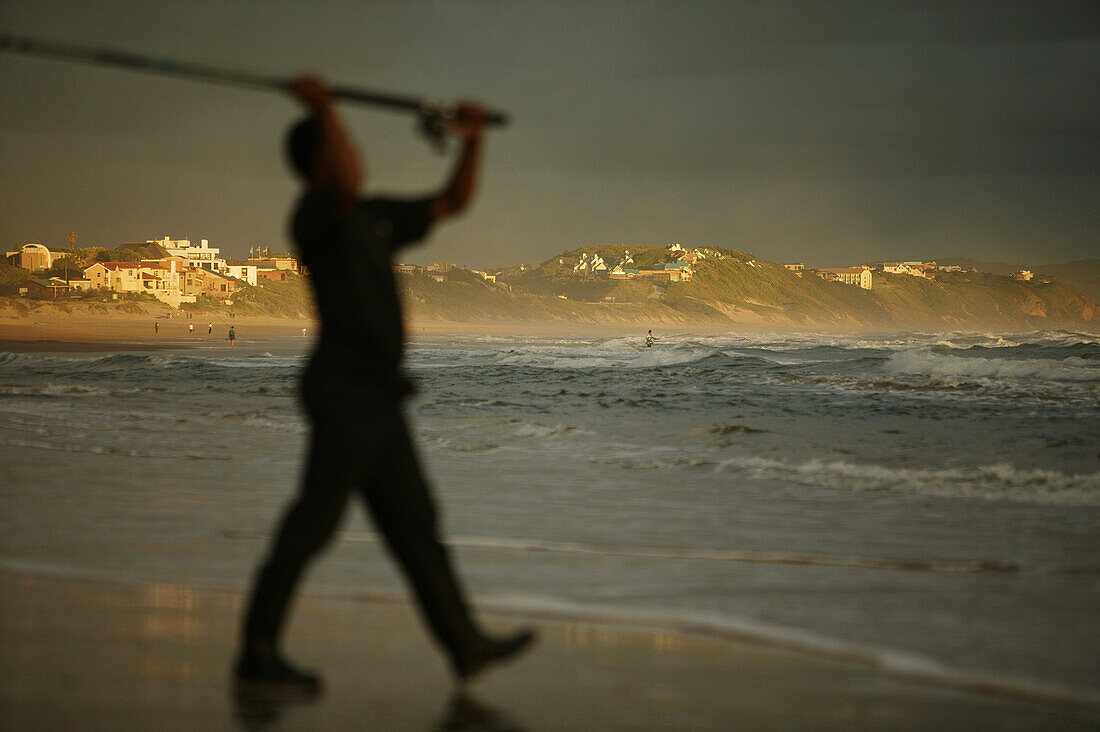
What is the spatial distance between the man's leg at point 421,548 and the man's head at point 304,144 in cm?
74

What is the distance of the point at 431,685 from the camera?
9.00 feet

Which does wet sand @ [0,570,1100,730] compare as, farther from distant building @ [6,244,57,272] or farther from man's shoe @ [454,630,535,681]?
distant building @ [6,244,57,272]

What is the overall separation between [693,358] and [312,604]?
3352 centimetres

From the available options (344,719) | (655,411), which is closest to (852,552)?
(344,719)

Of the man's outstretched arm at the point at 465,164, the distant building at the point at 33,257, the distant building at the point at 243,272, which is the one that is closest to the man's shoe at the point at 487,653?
the man's outstretched arm at the point at 465,164

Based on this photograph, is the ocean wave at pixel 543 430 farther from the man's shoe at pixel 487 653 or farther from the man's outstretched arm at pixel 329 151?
the man's outstretched arm at pixel 329 151

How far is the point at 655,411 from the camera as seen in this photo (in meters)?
14.3

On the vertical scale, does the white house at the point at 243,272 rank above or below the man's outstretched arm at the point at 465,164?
above

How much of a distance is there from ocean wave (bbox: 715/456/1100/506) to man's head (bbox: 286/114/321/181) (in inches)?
209

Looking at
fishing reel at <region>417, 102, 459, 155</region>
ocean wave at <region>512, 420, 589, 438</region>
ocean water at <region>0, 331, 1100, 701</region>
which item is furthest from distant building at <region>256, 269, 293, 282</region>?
fishing reel at <region>417, 102, 459, 155</region>

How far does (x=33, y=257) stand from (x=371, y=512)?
120 meters

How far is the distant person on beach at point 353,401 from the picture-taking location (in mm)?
2592

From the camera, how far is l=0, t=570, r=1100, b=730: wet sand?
2.47 meters

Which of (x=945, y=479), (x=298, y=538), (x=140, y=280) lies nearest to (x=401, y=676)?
(x=298, y=538)
